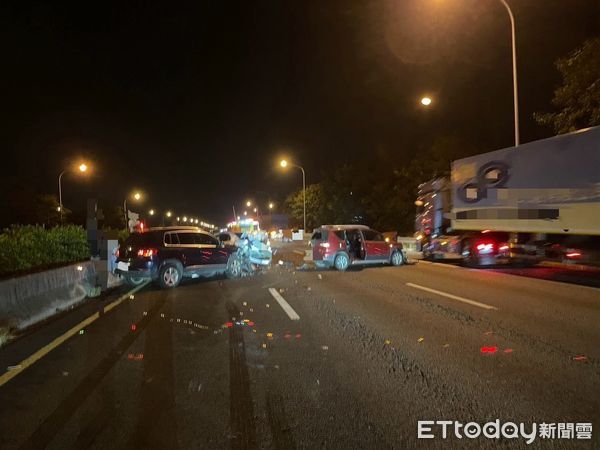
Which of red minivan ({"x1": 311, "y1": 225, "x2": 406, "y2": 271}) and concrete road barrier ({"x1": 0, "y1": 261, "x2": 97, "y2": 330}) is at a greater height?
red minivan ({"x1": 311, "y1": 225, "x2": 406, "y2": 271})

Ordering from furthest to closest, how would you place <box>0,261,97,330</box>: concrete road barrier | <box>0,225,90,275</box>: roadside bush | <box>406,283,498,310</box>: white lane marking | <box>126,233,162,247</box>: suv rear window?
<box>126,233,162,247</box>: suv rear window, <box>0,225,90,275</box>: roadside bush, <box>406,283,498,310</box>: white lane marking, <box>0,261,97,330</box>: concrete road barrier

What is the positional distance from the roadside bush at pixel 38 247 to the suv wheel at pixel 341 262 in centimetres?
812

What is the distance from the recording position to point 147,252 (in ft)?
45.8

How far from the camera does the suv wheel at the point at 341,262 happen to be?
18.0 m

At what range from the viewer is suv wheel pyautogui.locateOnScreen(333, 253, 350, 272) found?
59.0 ft

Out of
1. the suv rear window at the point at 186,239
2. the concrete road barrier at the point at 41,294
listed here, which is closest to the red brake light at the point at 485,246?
the suv rear window at the point at 186,239

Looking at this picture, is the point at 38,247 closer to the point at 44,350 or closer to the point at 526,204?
the point at 44,350

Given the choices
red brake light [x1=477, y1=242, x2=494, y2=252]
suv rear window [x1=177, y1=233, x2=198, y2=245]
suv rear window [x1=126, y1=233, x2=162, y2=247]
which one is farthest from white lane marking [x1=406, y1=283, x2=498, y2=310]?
suv rear window [x1=126, y1=233, x2=162, y2=247]

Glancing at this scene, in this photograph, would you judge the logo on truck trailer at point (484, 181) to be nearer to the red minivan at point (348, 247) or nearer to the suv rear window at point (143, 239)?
the red minivan at point (348, 247)

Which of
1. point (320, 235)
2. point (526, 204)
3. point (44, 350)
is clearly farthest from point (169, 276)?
point (526, 204)

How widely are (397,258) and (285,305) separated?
9592 mm

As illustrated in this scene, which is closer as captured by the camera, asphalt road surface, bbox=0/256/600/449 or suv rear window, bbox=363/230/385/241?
asphalt road surface, bbox=0/256/600/449

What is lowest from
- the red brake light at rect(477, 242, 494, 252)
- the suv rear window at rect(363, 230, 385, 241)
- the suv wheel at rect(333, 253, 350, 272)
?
the suv wheel at rect(333, 253, 350, 272)

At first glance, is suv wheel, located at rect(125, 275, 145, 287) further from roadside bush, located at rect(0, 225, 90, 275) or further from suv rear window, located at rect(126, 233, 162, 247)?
roadside bush, located at rect(0, 225, 90, 275)
